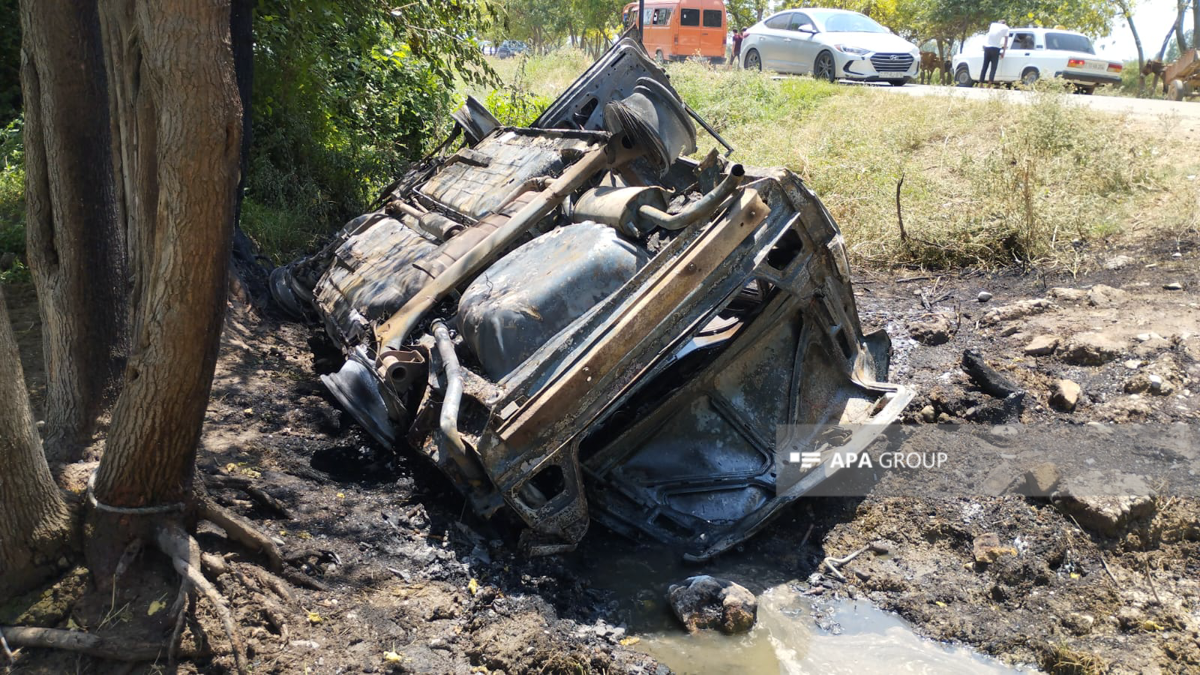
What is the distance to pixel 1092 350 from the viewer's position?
5727mm

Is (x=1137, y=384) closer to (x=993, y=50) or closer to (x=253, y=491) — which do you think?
(x=253, y=491)

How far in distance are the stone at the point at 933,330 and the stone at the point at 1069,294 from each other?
2.61 ft

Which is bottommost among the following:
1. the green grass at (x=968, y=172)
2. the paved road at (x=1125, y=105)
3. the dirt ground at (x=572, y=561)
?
the dirt ground at (x=572, y=561)

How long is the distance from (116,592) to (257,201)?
7.29 meters

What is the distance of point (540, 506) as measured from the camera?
386 centimetres

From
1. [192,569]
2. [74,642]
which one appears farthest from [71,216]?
[74,642]

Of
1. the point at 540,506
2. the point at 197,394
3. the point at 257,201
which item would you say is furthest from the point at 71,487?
the point at 257,201

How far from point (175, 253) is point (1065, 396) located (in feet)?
15.5

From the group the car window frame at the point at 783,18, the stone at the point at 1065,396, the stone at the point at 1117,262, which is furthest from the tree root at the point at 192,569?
the car window frame at the point at 783,18

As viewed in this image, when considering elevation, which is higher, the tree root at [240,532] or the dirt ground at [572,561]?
the tree root at [240,532]

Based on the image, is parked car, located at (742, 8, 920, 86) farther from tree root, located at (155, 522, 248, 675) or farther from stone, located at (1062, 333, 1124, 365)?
tree root, located at (155, 522, 248, 675)

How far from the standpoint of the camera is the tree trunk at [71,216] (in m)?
3.78

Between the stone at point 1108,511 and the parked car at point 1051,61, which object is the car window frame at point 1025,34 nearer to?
the parked car at point 1051,61

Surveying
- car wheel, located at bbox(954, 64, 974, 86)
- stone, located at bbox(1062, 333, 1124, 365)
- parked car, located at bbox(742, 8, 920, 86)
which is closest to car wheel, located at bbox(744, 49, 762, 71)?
parked car, located at bbox(742, 8, 920, 86)
